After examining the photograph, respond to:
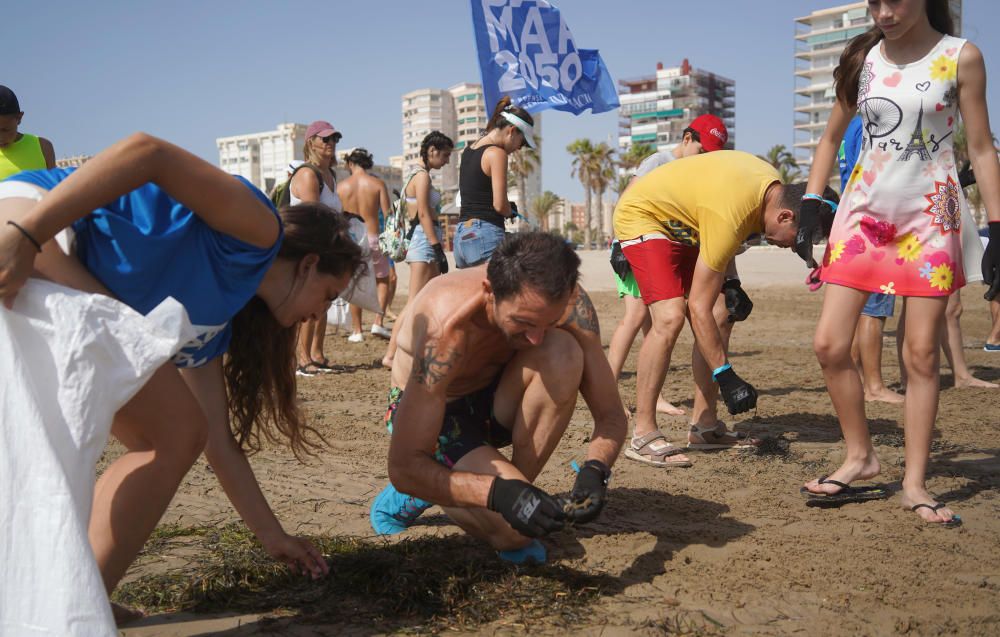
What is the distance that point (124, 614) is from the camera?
252cm

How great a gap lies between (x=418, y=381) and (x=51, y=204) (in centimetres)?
123

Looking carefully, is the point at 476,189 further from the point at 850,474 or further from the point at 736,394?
the point at 850,474

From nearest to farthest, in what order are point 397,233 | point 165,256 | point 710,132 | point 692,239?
point 165,256, point 692,239, point 710,132, point 397,233

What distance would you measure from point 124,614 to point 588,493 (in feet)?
4.77

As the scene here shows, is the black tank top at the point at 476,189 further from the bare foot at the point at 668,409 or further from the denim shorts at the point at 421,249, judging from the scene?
the bare foot at the point at 668,409

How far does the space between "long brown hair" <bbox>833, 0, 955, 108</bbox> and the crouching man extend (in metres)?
1.66

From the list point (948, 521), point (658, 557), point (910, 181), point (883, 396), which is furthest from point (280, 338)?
point (883, 396)

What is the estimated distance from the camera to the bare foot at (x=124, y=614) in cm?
251

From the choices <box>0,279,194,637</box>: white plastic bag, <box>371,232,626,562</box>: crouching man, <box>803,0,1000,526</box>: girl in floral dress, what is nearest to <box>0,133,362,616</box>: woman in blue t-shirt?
<box>0,279,194,637</box>: white plastic bag

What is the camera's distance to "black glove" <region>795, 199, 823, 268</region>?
3.84 metres

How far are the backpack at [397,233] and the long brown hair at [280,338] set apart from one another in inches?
197

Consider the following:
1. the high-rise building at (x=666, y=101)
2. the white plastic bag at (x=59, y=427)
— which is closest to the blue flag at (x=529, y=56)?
the white plastic bag at (x=59, y=427)

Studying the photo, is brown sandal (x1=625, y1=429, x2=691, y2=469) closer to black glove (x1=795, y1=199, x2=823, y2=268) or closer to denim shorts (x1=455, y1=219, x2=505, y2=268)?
black glove (x1=795, y1=199, x2=823, y2=268)

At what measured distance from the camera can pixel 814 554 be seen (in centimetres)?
311
